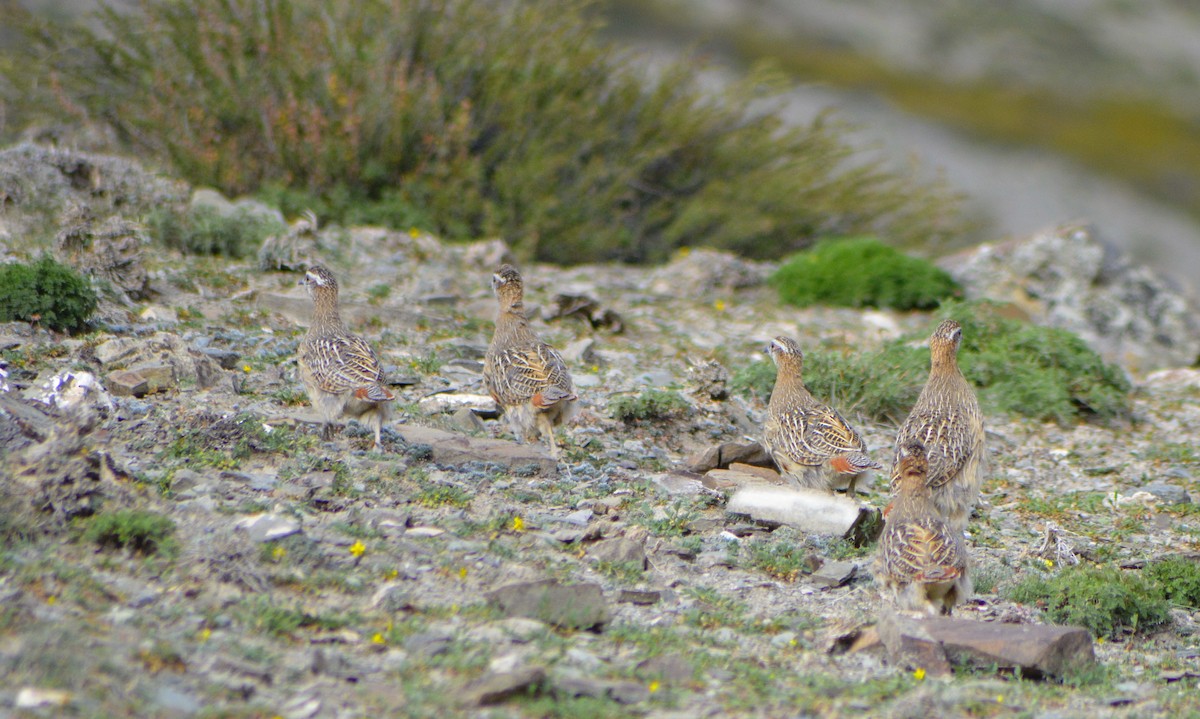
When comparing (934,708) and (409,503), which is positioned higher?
(934,708)

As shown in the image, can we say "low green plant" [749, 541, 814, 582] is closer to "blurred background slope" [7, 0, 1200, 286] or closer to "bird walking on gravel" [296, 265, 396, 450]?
"bird walking on gravel" [296, 265, 396, 450]

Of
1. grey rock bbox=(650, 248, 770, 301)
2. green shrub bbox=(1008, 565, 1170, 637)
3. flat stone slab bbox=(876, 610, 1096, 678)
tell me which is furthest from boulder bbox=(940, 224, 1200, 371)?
flat stone slab bbox=(876, 610, 1096, 678)

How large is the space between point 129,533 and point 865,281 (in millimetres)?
9556

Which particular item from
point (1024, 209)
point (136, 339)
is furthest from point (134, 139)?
point (1024, 209)

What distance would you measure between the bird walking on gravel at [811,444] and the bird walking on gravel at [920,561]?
109 cm

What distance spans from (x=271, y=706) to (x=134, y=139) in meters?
11.5

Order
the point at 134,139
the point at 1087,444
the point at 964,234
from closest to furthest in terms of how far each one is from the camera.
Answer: the point at 1087,444 → the point at 134,139 → the point at 964,234

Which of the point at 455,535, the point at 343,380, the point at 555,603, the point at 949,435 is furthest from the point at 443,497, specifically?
the point at 949,435

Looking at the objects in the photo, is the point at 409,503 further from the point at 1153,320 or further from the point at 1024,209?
the point at 1024,209

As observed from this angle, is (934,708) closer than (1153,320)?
Yes

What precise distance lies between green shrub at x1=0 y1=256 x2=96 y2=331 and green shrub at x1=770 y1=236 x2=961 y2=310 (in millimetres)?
7366

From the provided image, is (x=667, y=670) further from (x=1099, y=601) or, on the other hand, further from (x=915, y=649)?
(x=1099, y=601)

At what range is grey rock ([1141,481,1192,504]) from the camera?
9.07 metres

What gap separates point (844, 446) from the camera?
770 cm
